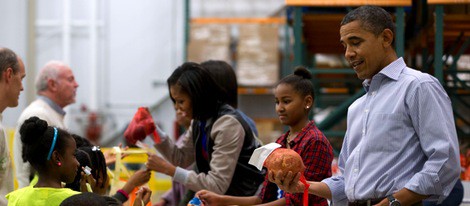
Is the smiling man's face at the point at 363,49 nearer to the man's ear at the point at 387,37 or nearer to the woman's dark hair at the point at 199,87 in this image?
the man's ear at the point at 387,37

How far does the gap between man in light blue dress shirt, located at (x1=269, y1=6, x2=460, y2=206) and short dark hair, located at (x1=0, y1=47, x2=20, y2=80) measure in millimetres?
1923

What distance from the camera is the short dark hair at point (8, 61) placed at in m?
4.24

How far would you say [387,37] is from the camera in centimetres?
300

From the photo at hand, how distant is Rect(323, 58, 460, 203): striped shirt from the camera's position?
2.80m

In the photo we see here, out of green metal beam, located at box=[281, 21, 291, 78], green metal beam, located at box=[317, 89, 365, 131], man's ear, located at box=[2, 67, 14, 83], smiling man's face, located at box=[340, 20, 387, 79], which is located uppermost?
smiling man's face, located at box=[340, 20, 387, 79]

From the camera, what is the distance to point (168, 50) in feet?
48.3

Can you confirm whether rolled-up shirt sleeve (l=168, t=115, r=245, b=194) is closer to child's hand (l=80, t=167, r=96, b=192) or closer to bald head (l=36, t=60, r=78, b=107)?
child's hand (l=80, t=167, r=96, b=192)

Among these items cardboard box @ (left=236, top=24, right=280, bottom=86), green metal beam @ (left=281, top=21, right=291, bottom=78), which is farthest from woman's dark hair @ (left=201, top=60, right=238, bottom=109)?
green metal beam @ (left=281, top=21, right=291, bottom=78)

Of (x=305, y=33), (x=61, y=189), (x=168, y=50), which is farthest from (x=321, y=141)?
(x=168, y=50)

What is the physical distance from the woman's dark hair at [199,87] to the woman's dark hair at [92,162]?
591mm

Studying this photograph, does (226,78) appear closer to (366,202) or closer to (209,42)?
(366,202)

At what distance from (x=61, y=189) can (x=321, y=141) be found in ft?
3.91

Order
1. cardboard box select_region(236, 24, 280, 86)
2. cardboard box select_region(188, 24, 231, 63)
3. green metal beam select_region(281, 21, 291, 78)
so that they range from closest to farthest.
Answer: cardboard box select_region(188, 24, 231, 63) → cardboard box select_region(236, 24, 280, 86) → green metal beam select_region(281, 21, 291, 78)

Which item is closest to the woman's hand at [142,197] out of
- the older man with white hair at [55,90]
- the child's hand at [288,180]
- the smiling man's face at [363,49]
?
the child's hand at [288,180]
